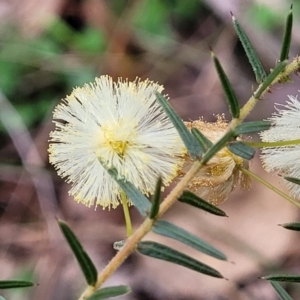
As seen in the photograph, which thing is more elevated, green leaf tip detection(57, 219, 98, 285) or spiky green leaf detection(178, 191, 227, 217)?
spiky green leaf detection(178, 191, 227, 217)

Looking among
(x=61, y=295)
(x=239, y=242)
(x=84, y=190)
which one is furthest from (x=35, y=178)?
(x=84, y=190)

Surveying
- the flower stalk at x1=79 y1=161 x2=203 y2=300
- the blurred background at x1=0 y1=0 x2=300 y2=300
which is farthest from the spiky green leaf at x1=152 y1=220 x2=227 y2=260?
the blurred background at x1=0 y1=0 x2=300 y2=300

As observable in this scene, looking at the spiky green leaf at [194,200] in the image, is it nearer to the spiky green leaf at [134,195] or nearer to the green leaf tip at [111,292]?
the spiky green leaf at [134,195]

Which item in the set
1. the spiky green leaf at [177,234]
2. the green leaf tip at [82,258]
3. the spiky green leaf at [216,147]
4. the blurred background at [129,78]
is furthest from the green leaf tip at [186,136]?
the blurred background at [129,78]

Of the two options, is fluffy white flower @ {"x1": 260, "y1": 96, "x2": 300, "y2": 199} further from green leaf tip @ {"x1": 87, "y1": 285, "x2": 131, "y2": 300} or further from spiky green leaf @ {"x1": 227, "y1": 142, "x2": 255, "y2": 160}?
green leaf tip @ {"x1": 87, "y1": 285, "x2": 131, "y2": 300}

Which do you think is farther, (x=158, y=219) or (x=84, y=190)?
(x=84, y=190)

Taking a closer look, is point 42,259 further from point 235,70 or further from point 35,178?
point 235,70
